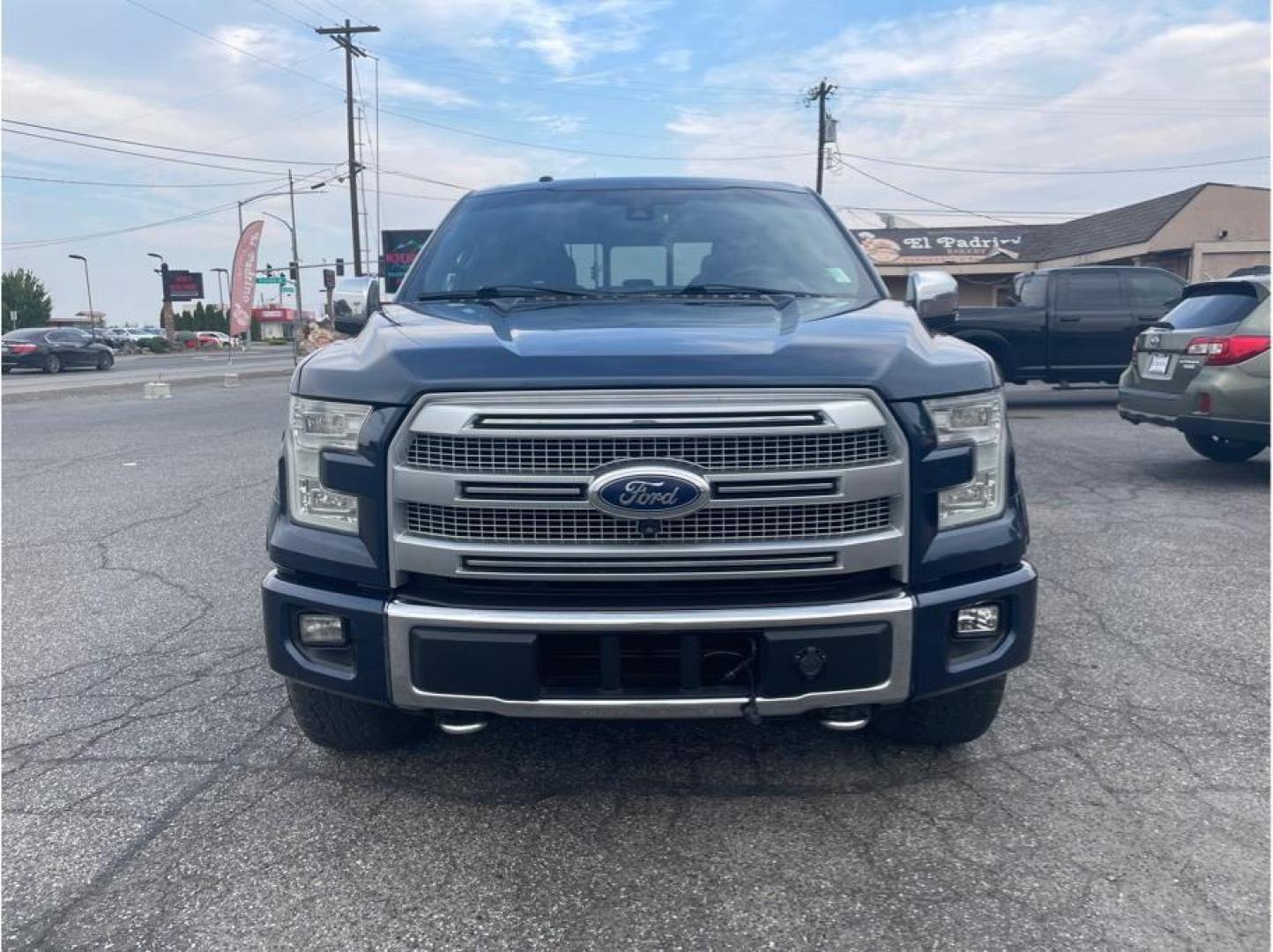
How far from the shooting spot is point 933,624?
2.53 m

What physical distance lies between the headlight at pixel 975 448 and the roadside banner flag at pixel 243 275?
106 ft

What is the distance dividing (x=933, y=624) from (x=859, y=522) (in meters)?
0.32

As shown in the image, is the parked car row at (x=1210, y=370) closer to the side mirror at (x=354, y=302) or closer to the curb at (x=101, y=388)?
the side mirror at (x=354, y=302)

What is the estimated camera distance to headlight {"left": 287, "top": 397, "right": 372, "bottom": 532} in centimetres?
259

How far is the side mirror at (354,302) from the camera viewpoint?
3.94 metres

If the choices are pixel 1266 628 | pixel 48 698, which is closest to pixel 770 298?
pixel 1266 628

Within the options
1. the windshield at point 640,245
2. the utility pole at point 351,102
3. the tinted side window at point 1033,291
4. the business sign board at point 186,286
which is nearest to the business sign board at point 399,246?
the utility pole at point 351,102

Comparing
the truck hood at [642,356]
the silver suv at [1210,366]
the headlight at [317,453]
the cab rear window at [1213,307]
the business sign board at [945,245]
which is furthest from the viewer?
the business sign board at [945,245]

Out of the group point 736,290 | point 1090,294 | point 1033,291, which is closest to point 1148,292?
point 1090,294

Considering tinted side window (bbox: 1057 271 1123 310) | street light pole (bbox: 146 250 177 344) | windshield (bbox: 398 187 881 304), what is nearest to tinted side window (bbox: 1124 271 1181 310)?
tinted side window (bbox: 1057 271 1123 310)

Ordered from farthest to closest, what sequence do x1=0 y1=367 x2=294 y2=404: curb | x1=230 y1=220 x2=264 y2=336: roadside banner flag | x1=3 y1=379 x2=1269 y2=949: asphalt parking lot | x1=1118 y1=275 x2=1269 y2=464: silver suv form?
x1=230 y1=220 x2=264 y2=336: roadside banner flag → x1=0 y1=367 x2=294 y2=404: curb → x1=1118 y1=275 x2=1269 y2=464: silver suv → x1=3 y1=379 x2=1269 y2=949: asphalt parking lot

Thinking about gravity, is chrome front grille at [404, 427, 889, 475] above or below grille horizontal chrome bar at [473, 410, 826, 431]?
below

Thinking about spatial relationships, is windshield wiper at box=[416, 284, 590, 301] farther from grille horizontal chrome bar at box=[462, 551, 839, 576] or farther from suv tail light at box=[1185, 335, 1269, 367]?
suv tail light at box=[1185, 335, 1269, 367]

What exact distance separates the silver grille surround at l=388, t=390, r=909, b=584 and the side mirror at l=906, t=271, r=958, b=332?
1302 millimetres
